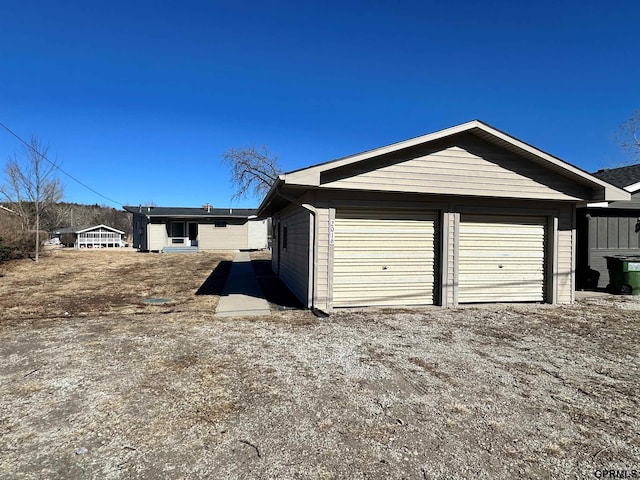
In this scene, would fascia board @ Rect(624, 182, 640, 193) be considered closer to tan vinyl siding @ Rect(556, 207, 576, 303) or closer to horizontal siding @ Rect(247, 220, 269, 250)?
tan vinyl siding @ Rect(556, 207, 576, 303)

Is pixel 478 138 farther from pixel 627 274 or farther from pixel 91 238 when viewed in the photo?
pixel 91 238

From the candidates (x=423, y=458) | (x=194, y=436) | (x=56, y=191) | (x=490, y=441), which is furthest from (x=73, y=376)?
(x=56, y=191)

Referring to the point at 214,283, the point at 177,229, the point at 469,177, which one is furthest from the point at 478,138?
the point at 177,229

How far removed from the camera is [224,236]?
97.7 feet

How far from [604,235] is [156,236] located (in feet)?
87.3

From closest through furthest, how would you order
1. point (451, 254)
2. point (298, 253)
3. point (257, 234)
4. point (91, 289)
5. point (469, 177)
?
point (469, 177)
point (451, 254)
point (298, 253)
point (91, 289)
point (257, 234)

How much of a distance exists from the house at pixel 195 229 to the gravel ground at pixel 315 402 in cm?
2306

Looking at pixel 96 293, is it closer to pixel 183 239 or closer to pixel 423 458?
pixel 423 458

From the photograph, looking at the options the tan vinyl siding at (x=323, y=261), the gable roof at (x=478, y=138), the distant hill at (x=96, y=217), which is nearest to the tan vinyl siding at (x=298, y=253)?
the tan vinyl siding at (x=323, y=261)

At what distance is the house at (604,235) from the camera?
36.8 feet

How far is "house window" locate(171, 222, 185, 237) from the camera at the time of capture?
96.7ft

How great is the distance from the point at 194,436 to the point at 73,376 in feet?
6.88

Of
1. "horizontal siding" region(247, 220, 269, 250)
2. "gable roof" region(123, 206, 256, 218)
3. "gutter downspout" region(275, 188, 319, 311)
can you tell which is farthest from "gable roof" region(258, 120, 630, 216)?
"horizontal siding" region(247, 220, 269, 250)

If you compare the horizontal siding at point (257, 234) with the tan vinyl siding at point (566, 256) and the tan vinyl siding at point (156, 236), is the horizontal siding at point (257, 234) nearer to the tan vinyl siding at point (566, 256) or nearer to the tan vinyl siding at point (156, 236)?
the tan vinyl siding at point (156, 236)
